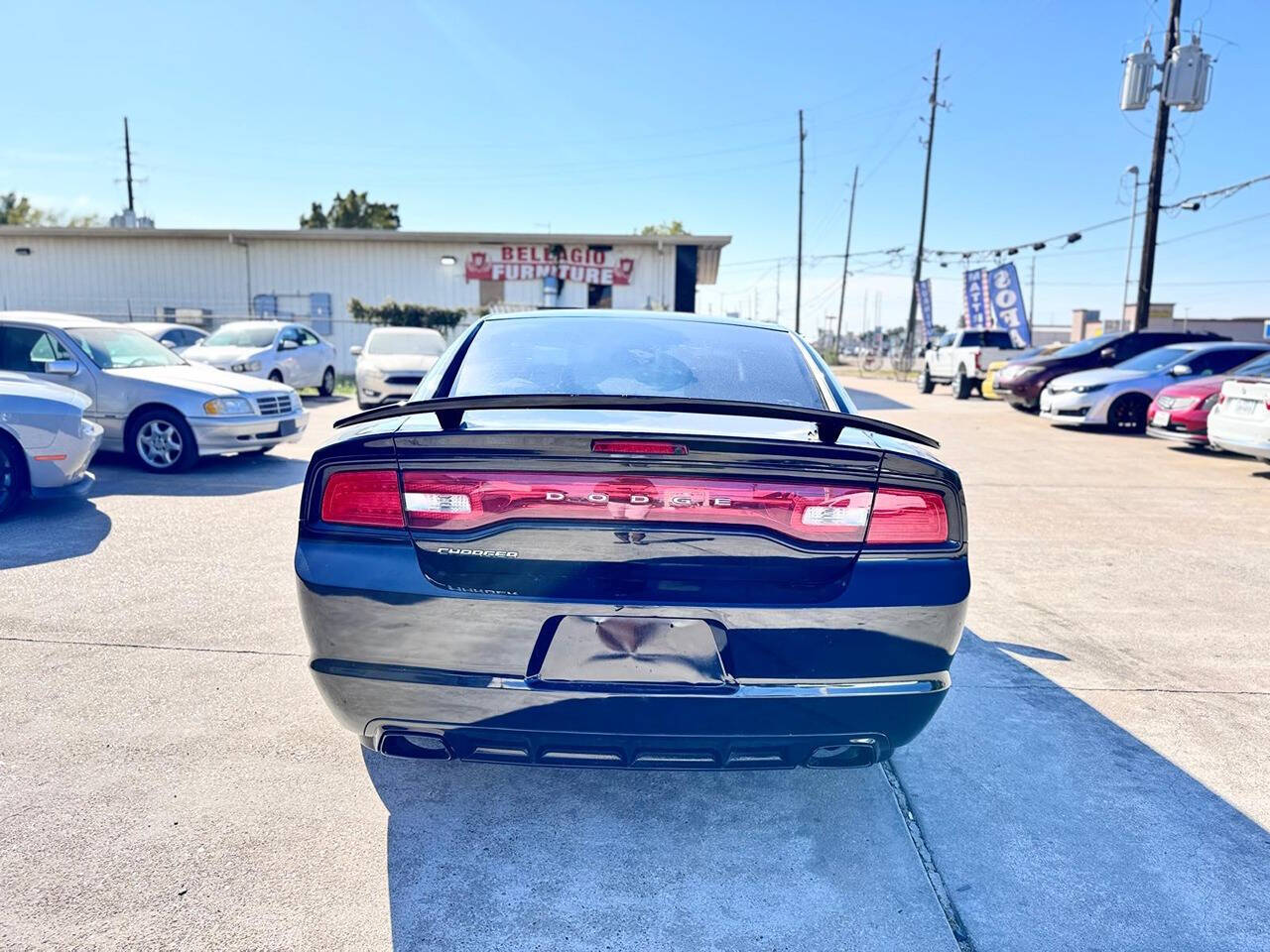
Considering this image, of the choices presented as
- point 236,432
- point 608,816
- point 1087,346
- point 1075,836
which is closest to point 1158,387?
point 1087,346

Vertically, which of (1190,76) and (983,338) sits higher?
(1190,76)

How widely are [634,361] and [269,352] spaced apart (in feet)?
44.7

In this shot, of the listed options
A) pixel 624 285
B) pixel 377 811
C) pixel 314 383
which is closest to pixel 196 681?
pixel 377 811

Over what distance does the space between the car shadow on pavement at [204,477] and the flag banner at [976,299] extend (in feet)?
78.1

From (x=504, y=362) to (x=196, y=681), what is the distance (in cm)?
189

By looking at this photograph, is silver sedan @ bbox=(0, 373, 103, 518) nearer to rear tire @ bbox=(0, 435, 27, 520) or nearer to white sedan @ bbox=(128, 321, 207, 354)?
rear tire @ bbox=(0, 435, 27, 520)

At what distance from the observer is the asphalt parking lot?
2203 mm

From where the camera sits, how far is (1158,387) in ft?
44.1

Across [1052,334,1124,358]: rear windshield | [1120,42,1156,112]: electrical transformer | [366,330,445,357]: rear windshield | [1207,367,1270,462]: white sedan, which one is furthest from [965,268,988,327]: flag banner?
[366,330,445,357]: rear windshield

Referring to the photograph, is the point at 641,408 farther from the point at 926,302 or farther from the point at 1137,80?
the point at 926,302

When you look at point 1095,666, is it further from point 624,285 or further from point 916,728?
point 624,285

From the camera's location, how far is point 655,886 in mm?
2355

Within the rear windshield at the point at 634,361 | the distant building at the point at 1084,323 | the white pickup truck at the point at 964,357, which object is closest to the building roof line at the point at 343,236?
the white pickup truck at the point at 964,357

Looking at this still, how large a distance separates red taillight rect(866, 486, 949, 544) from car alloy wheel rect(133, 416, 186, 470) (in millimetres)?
8009
